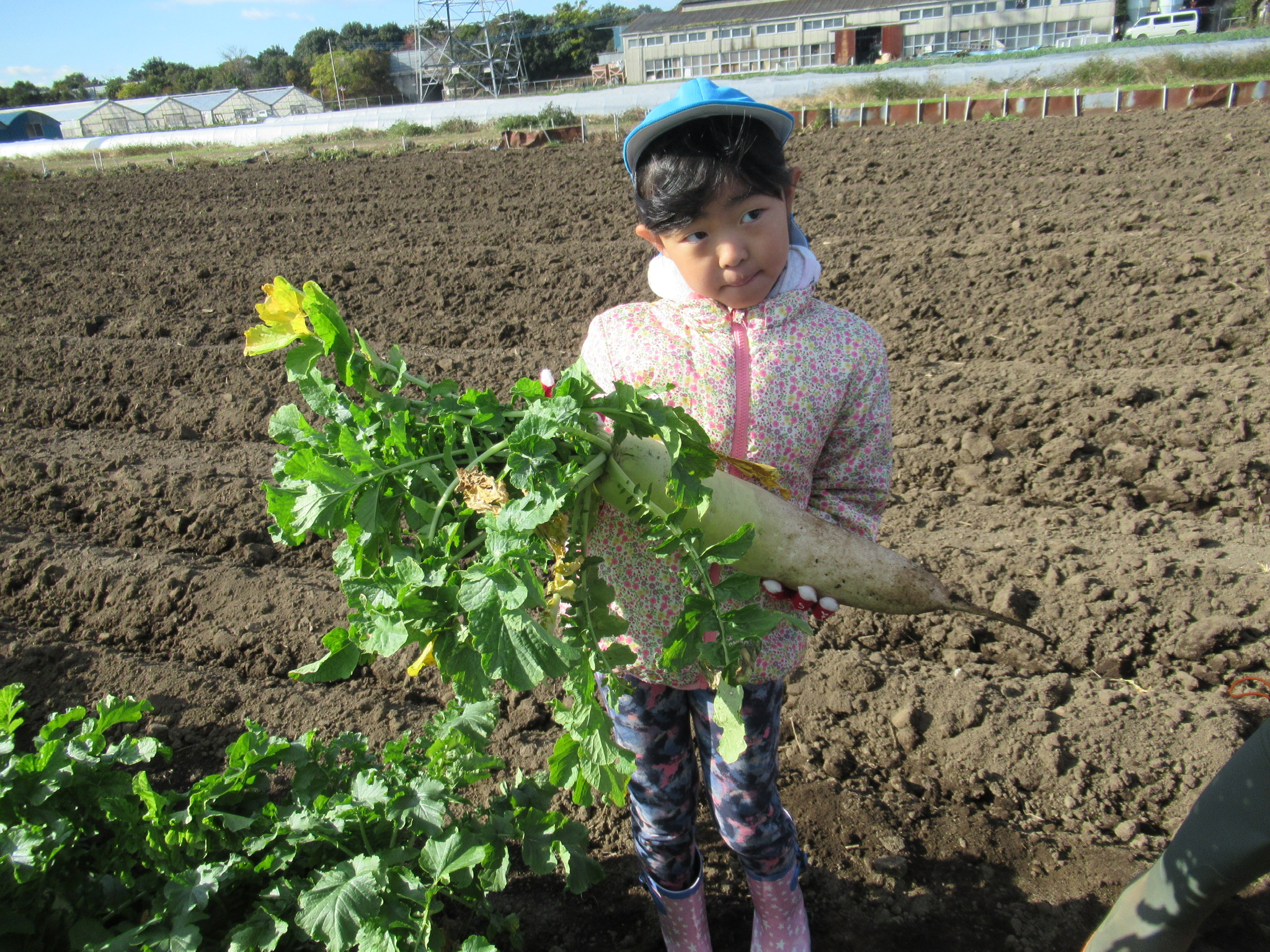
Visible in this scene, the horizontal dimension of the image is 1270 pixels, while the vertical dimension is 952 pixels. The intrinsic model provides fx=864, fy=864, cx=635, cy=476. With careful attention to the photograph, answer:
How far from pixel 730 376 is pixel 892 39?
139 ft

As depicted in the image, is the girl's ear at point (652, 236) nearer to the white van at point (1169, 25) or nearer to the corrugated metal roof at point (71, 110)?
the white van at point (1169, 25)

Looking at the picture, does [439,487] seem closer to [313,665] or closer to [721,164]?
[313,665]

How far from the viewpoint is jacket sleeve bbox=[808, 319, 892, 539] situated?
1612 mm

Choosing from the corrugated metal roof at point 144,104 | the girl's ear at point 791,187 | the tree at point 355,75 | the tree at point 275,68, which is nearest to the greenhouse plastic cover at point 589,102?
the corrugated metal roof at point 144,104

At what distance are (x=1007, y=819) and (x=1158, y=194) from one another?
7514 mm

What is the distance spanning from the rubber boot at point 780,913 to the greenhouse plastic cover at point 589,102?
2017 centimetres

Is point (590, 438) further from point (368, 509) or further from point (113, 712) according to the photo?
point (113, 712)

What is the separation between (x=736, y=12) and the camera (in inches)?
1606

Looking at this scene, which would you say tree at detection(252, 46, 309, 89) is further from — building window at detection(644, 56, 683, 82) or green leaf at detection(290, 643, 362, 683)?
green leaf at detection(290, 643, 362, 683)

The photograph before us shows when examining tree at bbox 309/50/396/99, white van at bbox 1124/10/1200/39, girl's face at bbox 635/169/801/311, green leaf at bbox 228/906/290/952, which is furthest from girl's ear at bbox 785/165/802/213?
tree at bbox 309/50/396/99

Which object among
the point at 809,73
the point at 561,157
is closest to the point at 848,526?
the point at 561,157

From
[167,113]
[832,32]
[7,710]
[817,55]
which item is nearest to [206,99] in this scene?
[167,113]

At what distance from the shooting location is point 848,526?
5.61ft

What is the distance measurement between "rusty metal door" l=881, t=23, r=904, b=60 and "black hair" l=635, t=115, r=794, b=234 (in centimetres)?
4153
